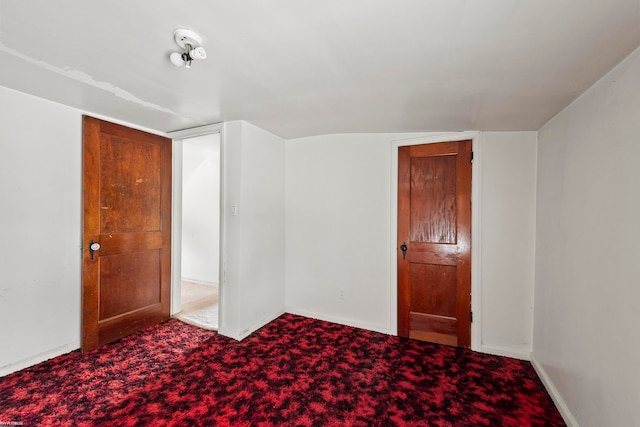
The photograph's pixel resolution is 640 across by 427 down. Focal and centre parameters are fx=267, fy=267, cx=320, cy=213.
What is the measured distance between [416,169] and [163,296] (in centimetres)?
327

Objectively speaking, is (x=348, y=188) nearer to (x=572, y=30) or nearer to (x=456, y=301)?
(x=456, y=301)

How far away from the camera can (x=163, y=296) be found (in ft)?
10.5

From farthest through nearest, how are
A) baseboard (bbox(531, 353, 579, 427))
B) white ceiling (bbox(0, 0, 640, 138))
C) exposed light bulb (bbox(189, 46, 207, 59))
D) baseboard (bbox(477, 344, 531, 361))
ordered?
1. baseboard (bbox(477, 344, 531, 361))
2. baseboard (bbox(531, 353, 579, 427))
3. exposed light bulb (bbox(189, 46, 207, 59))
4. white ceiling (bbox(0, 0, 640, 138))

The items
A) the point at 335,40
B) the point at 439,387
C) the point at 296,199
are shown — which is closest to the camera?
the point at 335,40

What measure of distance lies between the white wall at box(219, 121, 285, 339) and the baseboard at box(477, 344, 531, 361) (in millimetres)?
2274

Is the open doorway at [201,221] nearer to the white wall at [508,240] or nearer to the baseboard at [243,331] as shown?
the baseboard at [243,331]

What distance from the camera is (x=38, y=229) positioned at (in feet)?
7.36

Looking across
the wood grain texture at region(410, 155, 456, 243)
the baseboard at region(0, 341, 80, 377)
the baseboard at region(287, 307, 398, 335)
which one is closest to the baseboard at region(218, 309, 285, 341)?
the baseboard at region(287, 307, 398, 335)

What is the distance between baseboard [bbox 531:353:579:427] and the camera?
66.9 inches

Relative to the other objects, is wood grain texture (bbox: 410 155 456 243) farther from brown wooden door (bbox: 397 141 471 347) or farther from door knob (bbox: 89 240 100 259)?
door knob (bbox: 89 240 100 259)

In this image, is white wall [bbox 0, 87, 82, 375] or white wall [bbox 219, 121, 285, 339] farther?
white wall [bbox 219, 121, 285, 339]

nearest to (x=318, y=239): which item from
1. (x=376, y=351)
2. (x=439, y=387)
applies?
(x=376, y=351)

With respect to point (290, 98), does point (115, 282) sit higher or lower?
lower

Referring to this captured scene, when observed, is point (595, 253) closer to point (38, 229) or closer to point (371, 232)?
point (371, 232)
